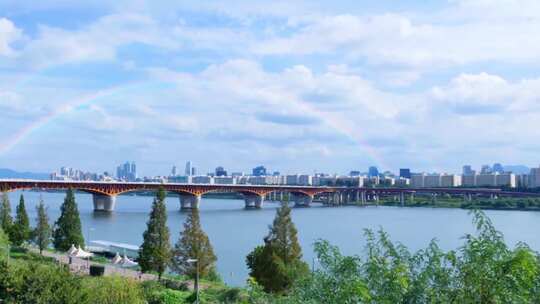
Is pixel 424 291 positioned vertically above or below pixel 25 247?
above

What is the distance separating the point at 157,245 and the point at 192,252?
8.08ft

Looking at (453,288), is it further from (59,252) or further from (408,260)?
(59,252)

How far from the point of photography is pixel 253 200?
3738 inches

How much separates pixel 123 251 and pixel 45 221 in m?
4.59

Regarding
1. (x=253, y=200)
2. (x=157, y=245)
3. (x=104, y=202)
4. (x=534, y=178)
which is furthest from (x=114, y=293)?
(x=534, y=178)

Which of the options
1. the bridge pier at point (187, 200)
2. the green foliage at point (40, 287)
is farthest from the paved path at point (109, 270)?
the bridge pier at point (187, 200)

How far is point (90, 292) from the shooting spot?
15438 millimetres

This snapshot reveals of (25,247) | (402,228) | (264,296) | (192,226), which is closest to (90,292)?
(192,226)

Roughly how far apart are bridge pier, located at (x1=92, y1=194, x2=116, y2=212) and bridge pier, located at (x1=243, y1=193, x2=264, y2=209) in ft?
76.6

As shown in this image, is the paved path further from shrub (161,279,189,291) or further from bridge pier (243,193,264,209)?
bridge pier (243,193,264,209)

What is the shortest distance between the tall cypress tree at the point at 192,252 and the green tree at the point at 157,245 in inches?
45.5

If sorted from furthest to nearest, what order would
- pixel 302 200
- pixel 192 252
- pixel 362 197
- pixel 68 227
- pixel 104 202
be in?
pixel 362 197
pixel 302 200
pixel 104 202
pixel 68 227
pixel 192 252

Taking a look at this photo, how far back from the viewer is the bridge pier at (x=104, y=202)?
246 feet

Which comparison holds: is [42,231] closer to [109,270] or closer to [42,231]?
[42,231]
